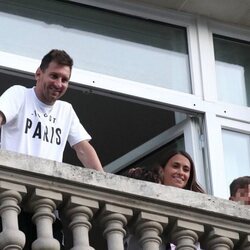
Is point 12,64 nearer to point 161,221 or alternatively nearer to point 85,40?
point 85,40

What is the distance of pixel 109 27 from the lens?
1419 cm

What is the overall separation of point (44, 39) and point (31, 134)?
289 cm

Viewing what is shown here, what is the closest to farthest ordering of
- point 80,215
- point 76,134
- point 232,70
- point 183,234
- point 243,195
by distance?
point 80,215, point 183,234, point 76,134, point 243,195, point 232,70

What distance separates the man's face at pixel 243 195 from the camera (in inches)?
453

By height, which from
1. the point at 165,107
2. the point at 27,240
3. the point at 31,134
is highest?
the point at 165,107

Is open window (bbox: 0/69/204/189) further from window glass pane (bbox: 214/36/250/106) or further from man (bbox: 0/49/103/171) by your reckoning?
man (bbox: 0/49/103/171)

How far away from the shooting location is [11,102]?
11031mm

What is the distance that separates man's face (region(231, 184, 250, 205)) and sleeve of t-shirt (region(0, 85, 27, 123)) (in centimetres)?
168

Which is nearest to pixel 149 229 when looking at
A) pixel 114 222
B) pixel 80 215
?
pixel 114 222

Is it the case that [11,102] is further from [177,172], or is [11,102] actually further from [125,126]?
[125,126]

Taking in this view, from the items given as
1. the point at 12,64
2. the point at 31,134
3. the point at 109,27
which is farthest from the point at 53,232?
the point at 109,27

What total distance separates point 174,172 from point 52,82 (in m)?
1.15

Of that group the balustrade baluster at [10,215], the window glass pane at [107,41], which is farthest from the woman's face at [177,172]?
the window glass pane at [107,41]

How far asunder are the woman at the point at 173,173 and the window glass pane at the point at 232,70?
2.68 m
